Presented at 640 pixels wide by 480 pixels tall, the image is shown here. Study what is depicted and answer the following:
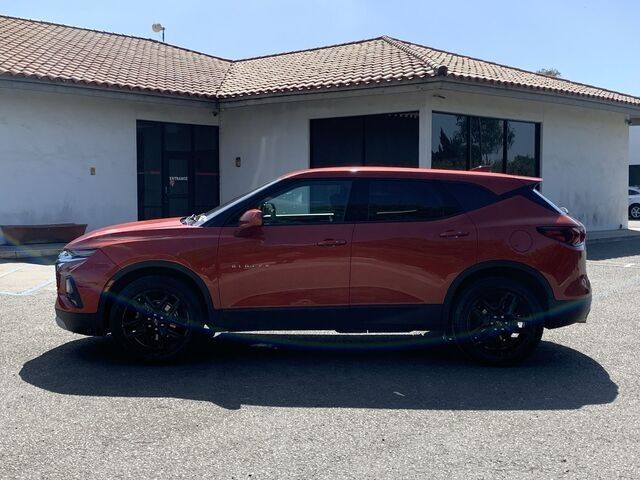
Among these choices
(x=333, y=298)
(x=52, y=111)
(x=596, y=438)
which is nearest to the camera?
(x=596, y=438)

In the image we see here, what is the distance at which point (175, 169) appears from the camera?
1811cm

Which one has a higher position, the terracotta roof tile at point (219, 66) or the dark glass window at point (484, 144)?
the terracotta roof tile at point (219, 66)

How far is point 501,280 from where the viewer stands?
6055 millimetres

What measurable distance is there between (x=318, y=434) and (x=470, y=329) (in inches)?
83.9

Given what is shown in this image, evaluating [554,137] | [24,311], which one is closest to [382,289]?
[24,311]

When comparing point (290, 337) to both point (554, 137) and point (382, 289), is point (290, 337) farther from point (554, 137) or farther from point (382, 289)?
point (554, 137)

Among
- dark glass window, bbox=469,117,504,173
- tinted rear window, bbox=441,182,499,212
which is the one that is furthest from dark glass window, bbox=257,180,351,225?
dark glass window, bbox=469,117,504,173

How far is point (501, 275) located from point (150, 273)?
3.13m

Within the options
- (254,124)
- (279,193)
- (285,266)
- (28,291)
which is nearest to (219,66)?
(254,124)

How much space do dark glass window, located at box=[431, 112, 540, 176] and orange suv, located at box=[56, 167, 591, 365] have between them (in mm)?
9317

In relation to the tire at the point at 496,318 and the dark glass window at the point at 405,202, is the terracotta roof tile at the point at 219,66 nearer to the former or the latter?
the dark glass window at the point at 405,202

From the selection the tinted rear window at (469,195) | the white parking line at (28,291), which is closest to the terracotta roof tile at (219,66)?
the white parking line at (28,291)

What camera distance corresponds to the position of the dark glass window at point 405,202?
20.1 feet

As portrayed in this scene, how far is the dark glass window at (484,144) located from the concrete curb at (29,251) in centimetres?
829
